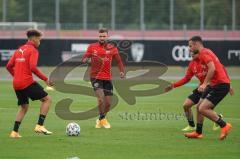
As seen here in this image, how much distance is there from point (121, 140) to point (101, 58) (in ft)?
12.0

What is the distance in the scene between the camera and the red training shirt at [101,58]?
18297 mm

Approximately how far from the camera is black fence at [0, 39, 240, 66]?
136 feet

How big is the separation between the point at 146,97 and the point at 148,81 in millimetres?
6721

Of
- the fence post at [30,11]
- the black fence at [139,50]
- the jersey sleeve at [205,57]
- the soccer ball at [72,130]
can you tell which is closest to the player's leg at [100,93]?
the soccer ball at [72,130]

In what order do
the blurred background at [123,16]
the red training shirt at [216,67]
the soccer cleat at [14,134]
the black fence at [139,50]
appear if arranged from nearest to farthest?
the red training shirt at [216,67], the soccer cleat at [14,134], the black fence at [139,50], the blurred background at [123,16]

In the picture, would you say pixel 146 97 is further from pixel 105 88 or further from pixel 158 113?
pixel 105 88

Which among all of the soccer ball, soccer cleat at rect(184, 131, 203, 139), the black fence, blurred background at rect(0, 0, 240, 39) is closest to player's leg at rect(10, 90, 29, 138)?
the soccer ball

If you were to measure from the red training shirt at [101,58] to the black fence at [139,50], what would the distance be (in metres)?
22.9

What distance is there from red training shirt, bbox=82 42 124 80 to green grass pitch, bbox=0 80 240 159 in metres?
1.28

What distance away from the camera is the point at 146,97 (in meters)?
28.3

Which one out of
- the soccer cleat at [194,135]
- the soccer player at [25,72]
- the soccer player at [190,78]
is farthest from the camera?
the soccer player at [190,78]

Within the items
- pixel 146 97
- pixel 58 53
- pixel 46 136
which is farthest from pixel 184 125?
pixel 58 53

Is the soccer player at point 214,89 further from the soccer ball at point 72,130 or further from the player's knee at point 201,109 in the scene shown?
the soccer ball at point 72,130

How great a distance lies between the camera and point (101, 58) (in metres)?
18.4
